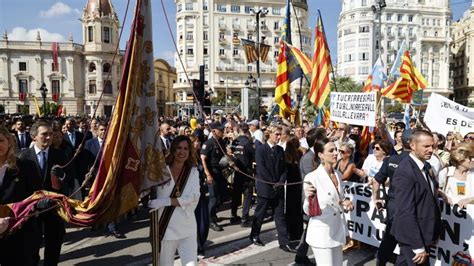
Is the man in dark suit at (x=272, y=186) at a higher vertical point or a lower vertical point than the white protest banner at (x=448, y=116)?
lower

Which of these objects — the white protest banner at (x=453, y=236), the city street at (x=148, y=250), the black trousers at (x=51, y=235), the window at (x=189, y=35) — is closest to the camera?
the white protest banner at (x=453, y=236)

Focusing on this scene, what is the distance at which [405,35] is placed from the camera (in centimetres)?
8494

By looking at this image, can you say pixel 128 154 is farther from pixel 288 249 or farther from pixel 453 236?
pixel 453 236

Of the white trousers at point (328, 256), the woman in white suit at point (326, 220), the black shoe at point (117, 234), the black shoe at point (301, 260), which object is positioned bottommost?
the black shoe at point (117, 234)

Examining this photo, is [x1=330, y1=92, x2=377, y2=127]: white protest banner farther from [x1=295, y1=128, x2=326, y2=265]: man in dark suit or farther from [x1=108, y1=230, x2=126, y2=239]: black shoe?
[x1=108, y1=230, x2=126, y2=239]: black shoe

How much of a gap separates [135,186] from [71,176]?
281 cm

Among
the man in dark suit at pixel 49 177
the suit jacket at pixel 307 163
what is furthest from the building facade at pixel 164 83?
the man in dark suit at pixel 49 177

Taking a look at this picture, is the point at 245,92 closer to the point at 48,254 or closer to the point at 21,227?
the point at 48,254

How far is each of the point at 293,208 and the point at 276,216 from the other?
1.96 ft

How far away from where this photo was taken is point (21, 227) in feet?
10.5

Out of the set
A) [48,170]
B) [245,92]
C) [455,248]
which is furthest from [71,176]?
[245,92]

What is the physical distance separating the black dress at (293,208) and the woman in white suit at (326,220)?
2539 millimetres

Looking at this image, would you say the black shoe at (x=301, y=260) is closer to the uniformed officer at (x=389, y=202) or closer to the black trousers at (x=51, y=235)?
the uniformed officer at (x=389, y=202)

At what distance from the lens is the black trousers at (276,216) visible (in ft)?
19.1
